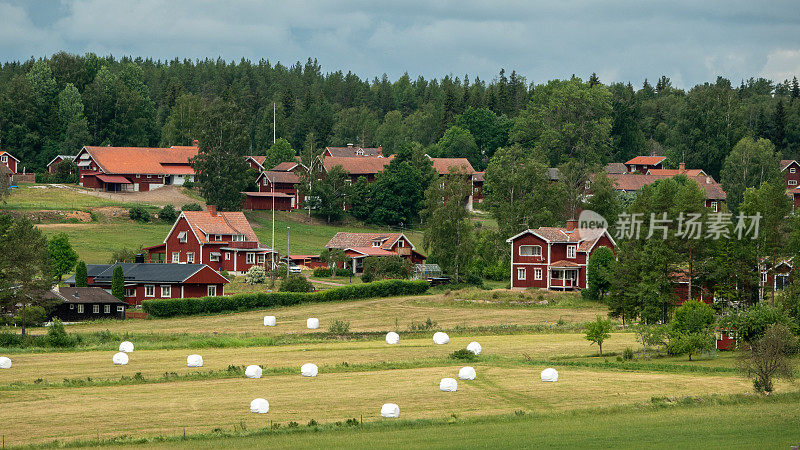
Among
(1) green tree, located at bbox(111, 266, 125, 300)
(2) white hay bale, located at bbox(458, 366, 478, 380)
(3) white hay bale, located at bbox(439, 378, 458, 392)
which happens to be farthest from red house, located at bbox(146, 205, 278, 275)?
(3) white hay bale, located at bbox(439, 378, 458, 392)

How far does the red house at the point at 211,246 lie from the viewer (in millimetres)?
93938

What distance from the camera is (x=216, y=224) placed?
96000mm

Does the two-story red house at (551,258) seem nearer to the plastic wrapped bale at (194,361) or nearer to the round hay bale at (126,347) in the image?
the round hay bale at (126,347)

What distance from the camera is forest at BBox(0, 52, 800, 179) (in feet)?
436

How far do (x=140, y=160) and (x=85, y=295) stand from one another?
178ft

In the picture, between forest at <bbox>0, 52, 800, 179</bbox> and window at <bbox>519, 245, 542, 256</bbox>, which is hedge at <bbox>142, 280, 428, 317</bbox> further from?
forest at <bbox>0, 52, 800, 179</bbox>

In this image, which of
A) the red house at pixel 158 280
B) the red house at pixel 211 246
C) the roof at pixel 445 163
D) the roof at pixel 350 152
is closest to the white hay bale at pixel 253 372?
the red house at pixel 158 280

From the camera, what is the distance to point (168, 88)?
7141 inches

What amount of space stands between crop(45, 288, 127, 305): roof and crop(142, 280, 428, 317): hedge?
8.53 feet

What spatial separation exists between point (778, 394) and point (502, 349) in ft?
58.6

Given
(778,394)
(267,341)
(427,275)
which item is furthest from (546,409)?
(427,275)

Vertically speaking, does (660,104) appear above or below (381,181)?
above

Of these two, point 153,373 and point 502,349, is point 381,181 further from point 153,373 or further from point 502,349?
point 153,373

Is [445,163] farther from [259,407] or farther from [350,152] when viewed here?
[259,407]
